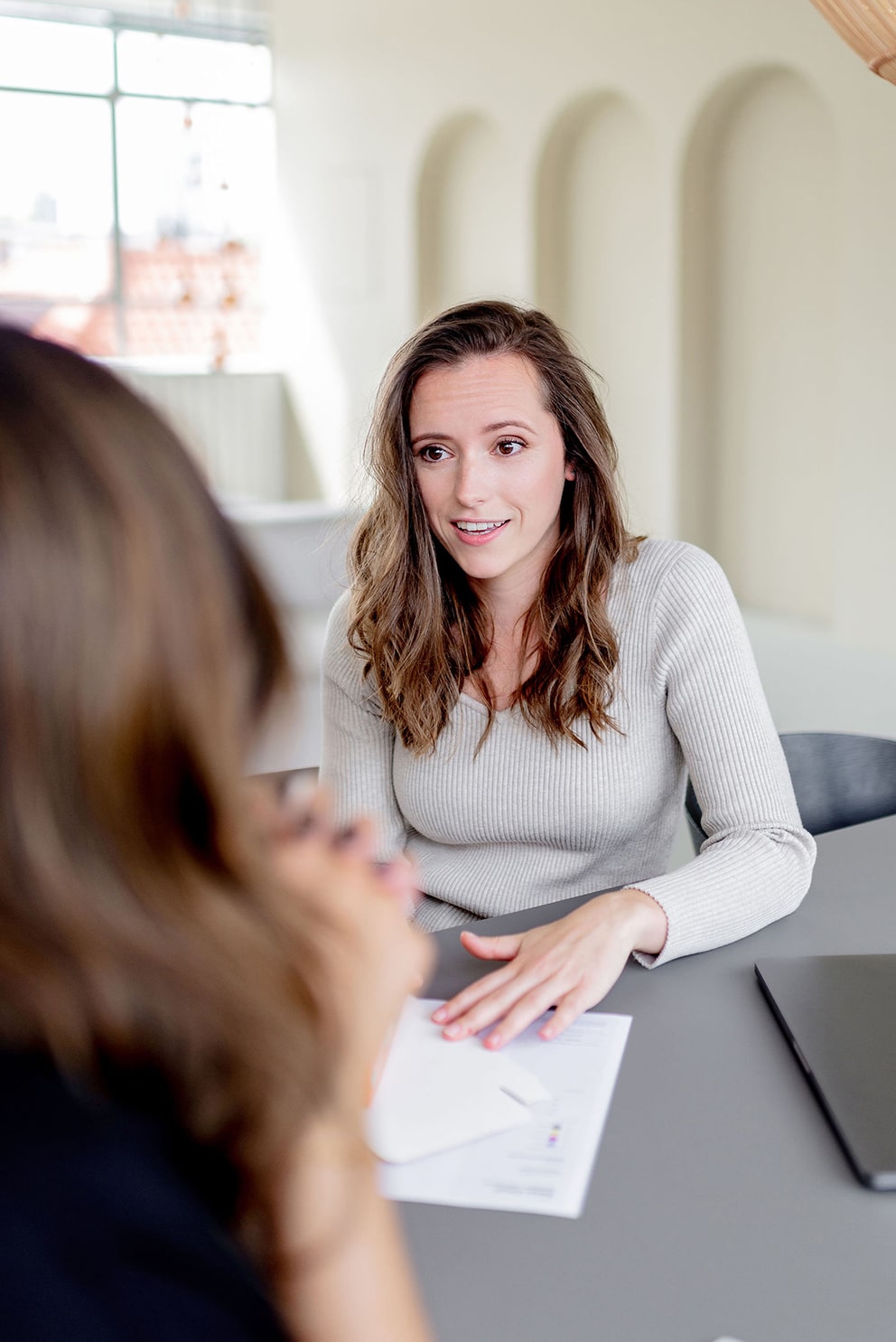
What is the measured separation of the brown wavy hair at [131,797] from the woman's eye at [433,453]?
4.13ft

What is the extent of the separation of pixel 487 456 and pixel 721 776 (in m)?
0.53

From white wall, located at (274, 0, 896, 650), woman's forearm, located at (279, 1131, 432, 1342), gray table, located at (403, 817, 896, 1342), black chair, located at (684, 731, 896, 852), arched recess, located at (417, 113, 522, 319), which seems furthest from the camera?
arched recess, located at (417, 113, 522, 319)

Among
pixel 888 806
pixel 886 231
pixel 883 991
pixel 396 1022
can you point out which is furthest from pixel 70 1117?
pixel 886 231

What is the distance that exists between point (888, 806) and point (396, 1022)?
4.25ft

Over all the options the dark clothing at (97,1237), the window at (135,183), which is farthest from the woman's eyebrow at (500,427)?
the window at (135,183)

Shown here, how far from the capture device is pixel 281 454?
8.63m

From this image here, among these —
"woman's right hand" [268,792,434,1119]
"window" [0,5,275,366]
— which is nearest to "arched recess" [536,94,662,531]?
"window" [0,5,275,366]

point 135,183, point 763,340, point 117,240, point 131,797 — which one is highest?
point 135,183

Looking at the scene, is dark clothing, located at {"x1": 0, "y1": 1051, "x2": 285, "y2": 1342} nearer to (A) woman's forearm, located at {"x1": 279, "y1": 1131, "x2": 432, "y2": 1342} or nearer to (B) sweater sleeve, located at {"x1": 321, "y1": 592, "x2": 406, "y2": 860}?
(A) woman's forearm, located at {"x1": 279, "y1": 1131, "x2": 432, "y2": 1342}

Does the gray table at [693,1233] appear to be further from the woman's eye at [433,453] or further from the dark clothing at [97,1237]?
the woman's eye at [433,453]

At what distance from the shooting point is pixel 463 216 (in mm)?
6977

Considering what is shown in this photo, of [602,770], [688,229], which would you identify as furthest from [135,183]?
[602,770]

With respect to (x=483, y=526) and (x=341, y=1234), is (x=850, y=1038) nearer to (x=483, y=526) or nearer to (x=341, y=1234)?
(x=341, y=1234)

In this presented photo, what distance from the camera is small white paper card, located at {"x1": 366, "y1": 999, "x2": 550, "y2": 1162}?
105 cm
